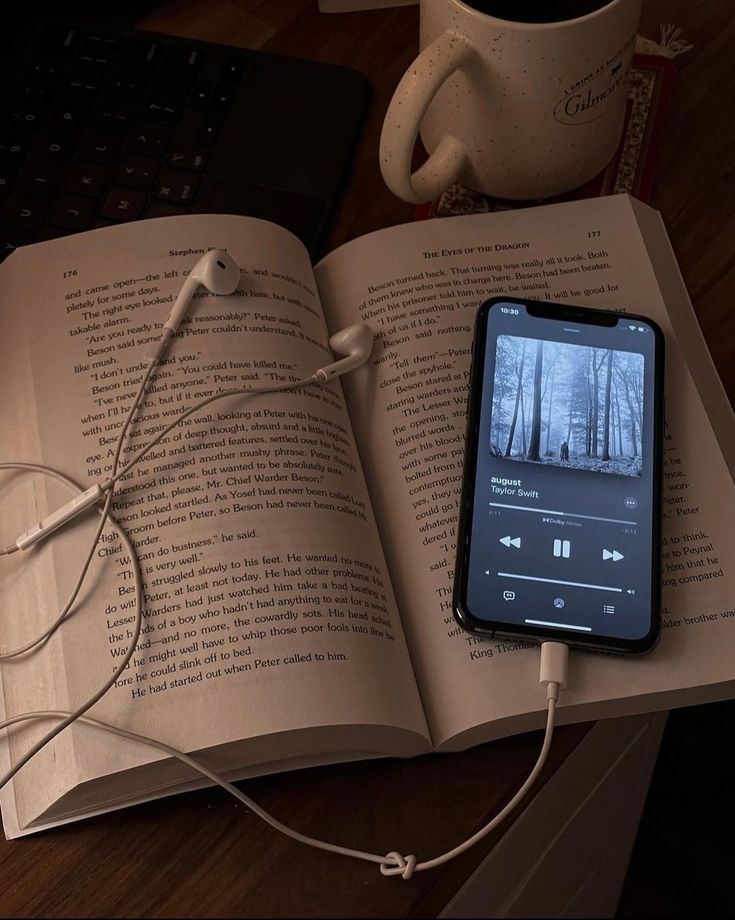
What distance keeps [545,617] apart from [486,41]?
295 mm

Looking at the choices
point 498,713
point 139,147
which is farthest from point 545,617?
point 139,147

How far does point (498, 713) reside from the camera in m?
0.46

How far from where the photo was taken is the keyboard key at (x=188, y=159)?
0.61 meters

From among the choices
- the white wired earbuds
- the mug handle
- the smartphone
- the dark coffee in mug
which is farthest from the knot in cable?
the dark coffee in mug

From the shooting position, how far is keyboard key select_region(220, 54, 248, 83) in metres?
0.65

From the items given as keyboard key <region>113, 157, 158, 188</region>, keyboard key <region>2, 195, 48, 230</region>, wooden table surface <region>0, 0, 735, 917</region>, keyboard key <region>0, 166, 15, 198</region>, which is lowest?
wooden table surface <region>0, 0, 735, 917</region>

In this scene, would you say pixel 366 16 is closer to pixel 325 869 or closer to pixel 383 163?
pixel 383 163

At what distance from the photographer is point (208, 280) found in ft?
1.73

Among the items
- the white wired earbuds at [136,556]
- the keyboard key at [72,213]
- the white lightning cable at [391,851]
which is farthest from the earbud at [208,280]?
the white lightning cable at [391,851]

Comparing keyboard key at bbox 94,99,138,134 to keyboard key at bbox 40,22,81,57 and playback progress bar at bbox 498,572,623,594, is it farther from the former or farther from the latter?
playback progress bar at bbox 498,572,623,594

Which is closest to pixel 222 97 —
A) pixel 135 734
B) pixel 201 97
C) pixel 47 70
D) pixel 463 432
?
pixel 201 97

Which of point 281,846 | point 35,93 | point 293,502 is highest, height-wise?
point 35,93

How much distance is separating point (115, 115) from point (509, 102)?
10.2 inches

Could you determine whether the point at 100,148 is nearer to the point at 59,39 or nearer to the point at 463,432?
the point at 59,39
